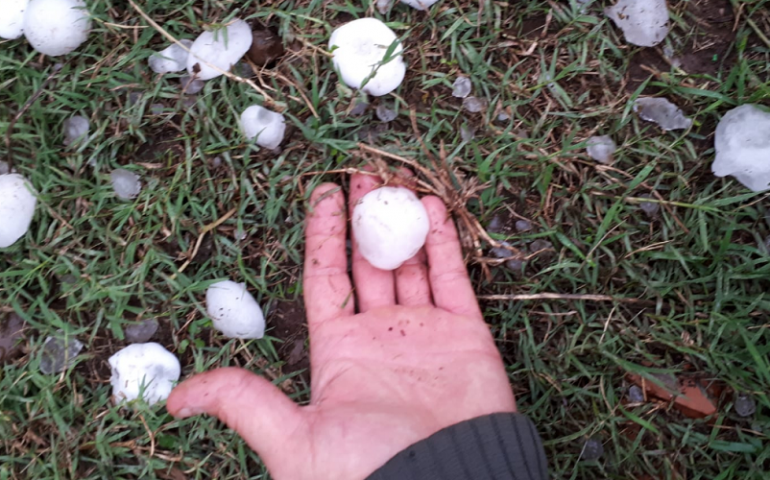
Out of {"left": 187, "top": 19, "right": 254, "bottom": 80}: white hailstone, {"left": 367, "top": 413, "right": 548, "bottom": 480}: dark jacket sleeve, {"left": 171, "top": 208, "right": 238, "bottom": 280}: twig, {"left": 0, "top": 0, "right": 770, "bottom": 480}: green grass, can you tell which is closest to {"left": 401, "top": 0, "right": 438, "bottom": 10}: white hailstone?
{"left": 0, "top": 0, "right": 770, "bottom": 480}: green grass

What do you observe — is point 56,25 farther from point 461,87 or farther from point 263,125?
point 461,87

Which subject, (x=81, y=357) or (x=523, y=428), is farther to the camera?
(x=81, y=357)

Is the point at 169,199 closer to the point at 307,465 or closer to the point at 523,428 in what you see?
the point at 307,465

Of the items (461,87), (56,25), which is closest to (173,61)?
(56,25)

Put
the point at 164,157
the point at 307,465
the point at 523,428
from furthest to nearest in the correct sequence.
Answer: the point at 164,157
the point at 523,428
the point at 307,465

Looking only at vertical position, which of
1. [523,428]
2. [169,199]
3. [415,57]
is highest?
[415,57]

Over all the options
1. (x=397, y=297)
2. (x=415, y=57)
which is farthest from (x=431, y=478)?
(x=415, y=57)
